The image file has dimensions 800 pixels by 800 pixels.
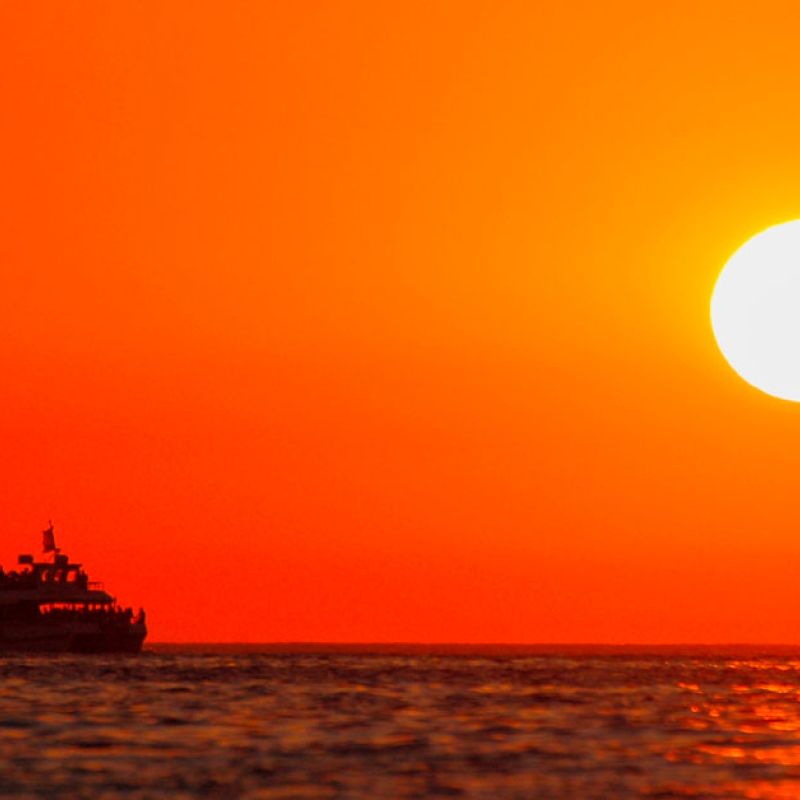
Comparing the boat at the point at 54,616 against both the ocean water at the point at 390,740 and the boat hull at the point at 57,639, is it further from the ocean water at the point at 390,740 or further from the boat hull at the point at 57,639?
the ocean water at the point at 390,740

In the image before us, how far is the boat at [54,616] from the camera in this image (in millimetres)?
184750

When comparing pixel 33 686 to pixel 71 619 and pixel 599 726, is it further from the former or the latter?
pixel 71 619

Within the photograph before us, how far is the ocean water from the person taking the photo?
51.8m

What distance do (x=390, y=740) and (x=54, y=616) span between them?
124m

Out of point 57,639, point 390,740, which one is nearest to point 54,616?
point 57,639

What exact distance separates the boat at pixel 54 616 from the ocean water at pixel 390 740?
64041mm

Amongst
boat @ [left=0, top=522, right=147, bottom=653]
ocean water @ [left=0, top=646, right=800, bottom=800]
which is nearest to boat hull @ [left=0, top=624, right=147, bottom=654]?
boat @ [left=0, top=522, right=147, bottom=653]

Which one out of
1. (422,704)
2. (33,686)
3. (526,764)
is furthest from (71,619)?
(526,764)

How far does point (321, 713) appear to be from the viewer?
84625 millimetres

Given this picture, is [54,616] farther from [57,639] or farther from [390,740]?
[390,740]

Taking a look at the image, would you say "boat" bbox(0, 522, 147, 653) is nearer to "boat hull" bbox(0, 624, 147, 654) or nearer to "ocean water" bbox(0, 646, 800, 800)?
"boat hull" bbox(0, 624, 147, 654)

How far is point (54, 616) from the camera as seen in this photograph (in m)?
187

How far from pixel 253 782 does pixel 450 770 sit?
273 inches

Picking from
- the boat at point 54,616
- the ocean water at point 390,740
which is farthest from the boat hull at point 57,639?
the ocean water at point 390,740
